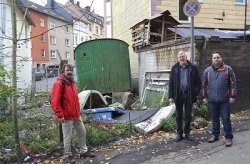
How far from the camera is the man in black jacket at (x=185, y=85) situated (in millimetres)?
6270

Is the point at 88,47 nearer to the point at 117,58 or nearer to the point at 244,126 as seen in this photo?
the point at 117,58

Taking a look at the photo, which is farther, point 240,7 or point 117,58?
point 240,7

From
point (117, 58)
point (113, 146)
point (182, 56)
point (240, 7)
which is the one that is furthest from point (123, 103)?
point (240, 7)

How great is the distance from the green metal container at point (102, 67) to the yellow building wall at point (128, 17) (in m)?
2.95

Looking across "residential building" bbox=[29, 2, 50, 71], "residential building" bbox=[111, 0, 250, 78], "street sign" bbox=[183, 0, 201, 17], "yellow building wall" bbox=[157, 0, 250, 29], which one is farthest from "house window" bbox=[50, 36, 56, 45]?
"street sign" bbox=[183, 0, 201, 17]

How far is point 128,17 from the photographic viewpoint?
61.1ft

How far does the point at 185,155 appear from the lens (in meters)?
5.57

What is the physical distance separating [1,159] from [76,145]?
1.48m

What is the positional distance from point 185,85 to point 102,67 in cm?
696

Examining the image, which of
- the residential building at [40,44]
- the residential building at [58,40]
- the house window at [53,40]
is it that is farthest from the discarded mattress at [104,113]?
the house window at [53,40]

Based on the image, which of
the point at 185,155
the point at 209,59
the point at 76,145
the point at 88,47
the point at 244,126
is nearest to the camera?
the point at 185,155

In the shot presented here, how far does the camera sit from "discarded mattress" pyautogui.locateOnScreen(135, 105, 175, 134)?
7342 millimetres

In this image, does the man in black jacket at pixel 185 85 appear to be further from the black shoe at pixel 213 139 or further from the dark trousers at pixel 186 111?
the black shoe at pixel 213 139

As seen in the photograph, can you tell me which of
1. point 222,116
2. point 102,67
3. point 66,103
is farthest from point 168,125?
point 102,67
